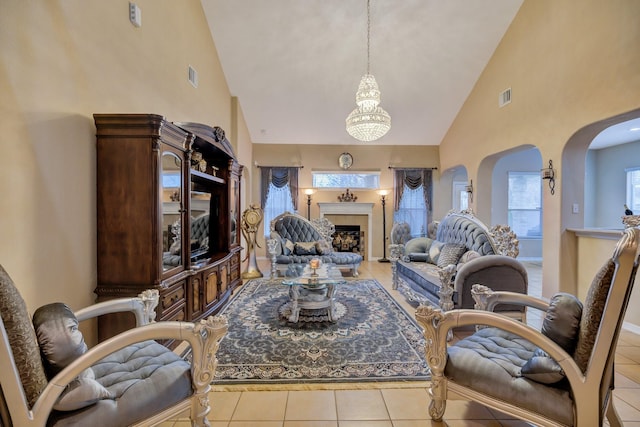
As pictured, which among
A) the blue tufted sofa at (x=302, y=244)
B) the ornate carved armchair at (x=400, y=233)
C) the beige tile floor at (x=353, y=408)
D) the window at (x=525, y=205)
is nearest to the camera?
the beige tile floor at (x=353, y=408)

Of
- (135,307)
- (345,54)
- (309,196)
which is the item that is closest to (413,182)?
(309,196)

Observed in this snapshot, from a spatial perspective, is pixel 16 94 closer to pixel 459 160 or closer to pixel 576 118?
pixel 576 118

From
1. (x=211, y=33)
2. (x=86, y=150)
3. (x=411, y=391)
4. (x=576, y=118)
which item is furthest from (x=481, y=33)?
(x=86, y=150)

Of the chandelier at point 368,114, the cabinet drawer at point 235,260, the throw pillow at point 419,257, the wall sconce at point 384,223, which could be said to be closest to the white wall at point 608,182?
the wall sconce at point 384,223

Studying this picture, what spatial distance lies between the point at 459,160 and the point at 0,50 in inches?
259

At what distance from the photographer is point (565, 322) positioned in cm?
136

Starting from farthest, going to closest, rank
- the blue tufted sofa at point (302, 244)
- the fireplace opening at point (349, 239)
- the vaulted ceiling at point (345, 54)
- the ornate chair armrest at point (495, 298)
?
the fireplace opening at point (349, 239) → the blue tufted sofa at point (302, 244) → the vaulted ceiling at point (345, 54) → the ornate chair armrest at point (495, 298)

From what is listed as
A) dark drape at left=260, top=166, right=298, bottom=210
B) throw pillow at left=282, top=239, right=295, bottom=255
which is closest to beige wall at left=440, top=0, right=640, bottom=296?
throw pillow at left=282, top=239, right=295, bottom=255

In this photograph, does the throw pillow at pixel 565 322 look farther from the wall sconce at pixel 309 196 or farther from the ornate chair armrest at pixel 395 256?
the wall sconce at pixel 309 196

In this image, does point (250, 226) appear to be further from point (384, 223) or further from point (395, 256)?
point (384, 223)

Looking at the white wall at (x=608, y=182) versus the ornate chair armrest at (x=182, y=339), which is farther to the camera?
the white wall at (x=608, y=182)

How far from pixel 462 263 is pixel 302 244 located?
9.80ft

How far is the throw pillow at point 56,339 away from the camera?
1.15m

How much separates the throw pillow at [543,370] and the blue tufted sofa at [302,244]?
3886mm
